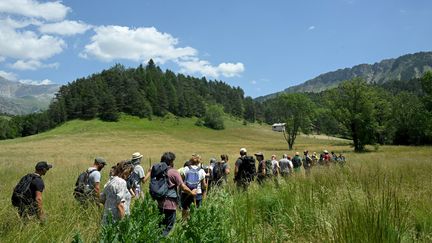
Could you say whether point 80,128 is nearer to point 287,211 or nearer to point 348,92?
point 348,92

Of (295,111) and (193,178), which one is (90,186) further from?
(295,111)

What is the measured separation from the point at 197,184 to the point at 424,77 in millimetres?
51504

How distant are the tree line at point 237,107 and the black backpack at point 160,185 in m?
50.7

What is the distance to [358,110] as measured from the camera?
5528 centimetres

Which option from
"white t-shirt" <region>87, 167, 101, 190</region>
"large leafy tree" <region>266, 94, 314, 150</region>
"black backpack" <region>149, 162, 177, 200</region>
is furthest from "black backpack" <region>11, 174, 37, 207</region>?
"large leafy tree" <region>266, 94, 314, 150</region>

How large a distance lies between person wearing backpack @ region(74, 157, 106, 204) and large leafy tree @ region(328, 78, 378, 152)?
5028 centimetres

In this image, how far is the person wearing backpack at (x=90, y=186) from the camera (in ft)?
23.8

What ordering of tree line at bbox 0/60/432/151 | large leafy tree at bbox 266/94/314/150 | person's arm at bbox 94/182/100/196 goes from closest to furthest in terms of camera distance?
person's arm at bbox 94/182/100/196
tree line at bbox 0/60/432/151
large leafy tree at bbox 266/94/314/150

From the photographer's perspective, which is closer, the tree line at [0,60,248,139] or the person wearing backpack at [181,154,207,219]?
the person wearing backpack at [181,154,207,219]

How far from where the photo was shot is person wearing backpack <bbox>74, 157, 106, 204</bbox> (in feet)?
23.8

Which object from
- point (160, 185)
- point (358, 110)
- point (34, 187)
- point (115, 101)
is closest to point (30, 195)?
point (34, 187)

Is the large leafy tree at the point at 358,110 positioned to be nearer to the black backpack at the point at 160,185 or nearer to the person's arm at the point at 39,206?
the black backpack at the point at 160,185

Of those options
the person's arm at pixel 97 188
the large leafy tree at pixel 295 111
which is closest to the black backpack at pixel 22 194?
the person's arm at pixel 97 188

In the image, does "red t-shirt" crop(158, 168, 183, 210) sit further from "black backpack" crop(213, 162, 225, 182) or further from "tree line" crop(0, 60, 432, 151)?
"tree line" crop(0, 60, 432, 151)
